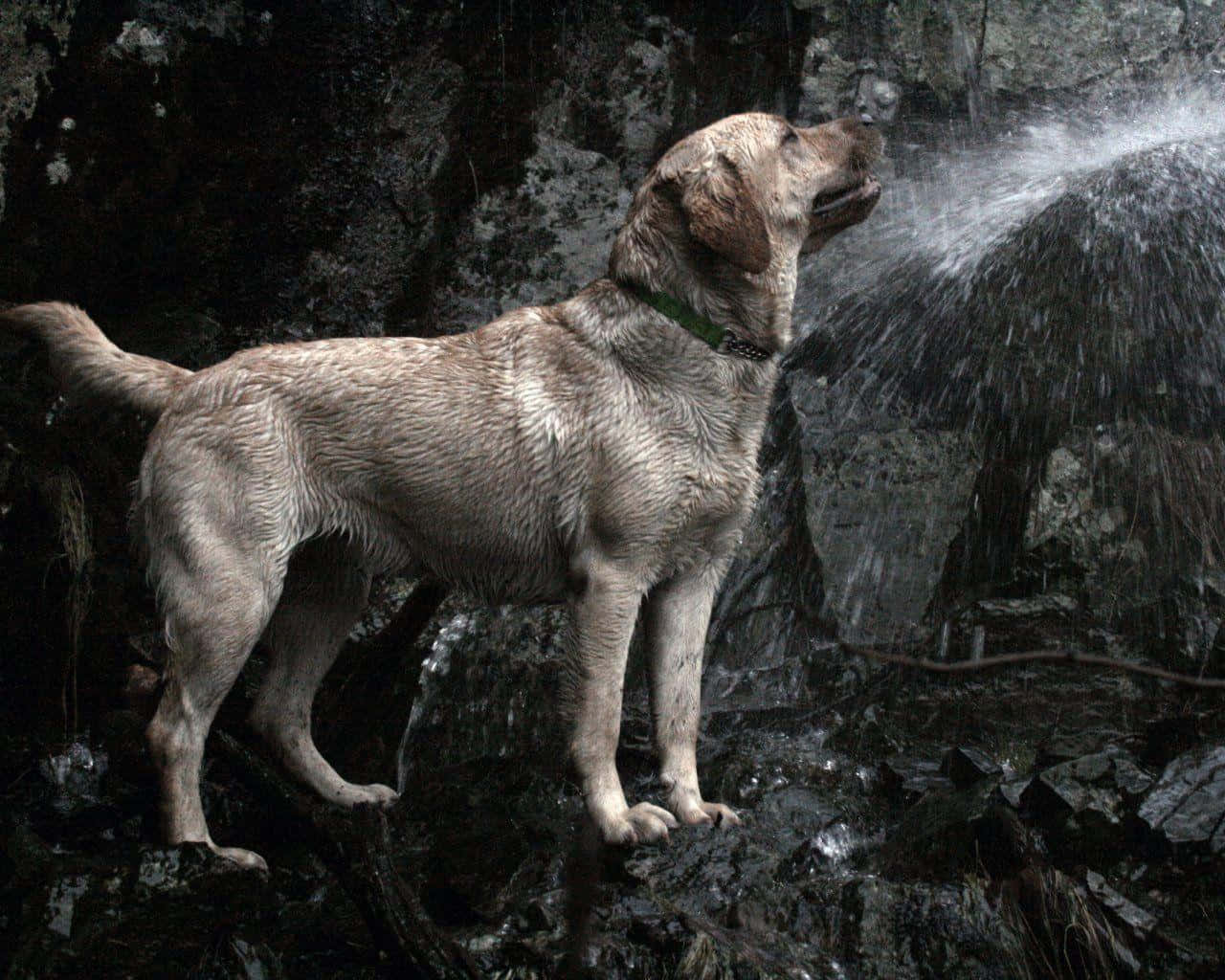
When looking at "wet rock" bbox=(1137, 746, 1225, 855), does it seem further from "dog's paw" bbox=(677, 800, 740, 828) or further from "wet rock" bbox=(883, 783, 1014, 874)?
"dog's paw" bbox=(677, 800, 740, 828)

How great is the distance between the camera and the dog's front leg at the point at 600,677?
3.97 m

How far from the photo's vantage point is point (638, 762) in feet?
16.8

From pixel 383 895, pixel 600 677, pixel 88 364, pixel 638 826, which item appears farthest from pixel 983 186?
pixel 383 895

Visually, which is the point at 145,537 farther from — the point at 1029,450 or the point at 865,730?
the point at 1029,450

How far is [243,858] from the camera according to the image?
3.81 meters

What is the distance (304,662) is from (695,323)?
1.97 meters

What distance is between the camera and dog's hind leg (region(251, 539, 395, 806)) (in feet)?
15.0

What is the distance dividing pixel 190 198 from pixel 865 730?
13.8 feet

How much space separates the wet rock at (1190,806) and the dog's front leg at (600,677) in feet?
5.59

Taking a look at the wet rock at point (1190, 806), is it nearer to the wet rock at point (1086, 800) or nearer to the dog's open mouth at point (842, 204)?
the wet rock at point (1086, 800)

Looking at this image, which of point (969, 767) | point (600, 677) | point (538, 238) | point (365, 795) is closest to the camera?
point (600, 677)

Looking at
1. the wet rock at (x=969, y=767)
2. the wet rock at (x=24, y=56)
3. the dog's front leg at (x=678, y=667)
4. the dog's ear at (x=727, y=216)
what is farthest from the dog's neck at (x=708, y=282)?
the wet rock at (x=24, y=56)

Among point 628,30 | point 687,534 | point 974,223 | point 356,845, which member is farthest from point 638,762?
point 628,30

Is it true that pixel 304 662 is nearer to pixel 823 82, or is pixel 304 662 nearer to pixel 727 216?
pixel 727 216
